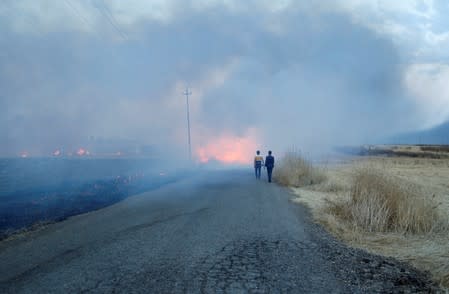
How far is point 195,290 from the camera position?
15.8 ft

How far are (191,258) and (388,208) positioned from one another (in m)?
5.48

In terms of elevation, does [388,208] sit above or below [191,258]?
above

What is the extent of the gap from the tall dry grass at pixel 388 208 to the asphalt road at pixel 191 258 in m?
1.26

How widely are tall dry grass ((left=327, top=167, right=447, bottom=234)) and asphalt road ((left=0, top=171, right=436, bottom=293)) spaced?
126cm

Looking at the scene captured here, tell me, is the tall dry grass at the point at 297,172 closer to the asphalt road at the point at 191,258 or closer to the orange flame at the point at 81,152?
the asphalt road at the point at 191,258

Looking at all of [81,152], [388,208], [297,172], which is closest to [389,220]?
[388,208]

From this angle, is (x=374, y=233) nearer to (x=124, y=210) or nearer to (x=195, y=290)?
(x=195, y=290)

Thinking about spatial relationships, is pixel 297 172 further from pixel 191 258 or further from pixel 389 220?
pixel 191 258

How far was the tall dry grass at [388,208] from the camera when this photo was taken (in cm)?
822

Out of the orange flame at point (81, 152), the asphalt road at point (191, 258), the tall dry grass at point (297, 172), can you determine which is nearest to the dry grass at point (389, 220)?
the asphalt road at point (191, 258)

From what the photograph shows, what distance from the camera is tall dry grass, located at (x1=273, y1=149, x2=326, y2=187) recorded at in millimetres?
19359

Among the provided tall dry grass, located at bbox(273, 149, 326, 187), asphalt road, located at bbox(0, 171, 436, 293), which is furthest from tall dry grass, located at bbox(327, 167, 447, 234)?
tall dry grass, located at bbox(273, 149, 326, 187)

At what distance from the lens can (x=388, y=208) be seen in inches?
341

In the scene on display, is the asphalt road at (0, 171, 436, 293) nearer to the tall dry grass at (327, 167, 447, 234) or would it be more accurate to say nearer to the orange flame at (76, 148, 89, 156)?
the tall dry grass at (327, 167, 447, 234)
